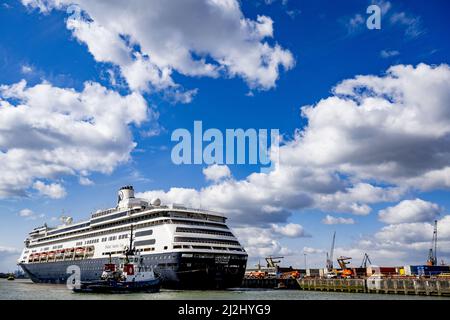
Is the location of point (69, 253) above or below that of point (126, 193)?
below

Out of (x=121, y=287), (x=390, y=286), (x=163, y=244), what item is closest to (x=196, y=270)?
(x=163, y=244)

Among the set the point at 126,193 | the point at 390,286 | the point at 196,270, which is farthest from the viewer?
the point at 126,193

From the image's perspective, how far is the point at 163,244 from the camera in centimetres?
6556

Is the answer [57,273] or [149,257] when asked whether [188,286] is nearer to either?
[149,257]

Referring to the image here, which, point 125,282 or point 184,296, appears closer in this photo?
point 184,296

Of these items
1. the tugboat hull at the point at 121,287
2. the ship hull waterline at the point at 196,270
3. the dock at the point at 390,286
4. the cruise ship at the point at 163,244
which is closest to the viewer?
the tugboat hull at the point at 121,287

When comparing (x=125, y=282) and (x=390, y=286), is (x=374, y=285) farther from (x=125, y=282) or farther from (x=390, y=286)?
(x=125, y=282)

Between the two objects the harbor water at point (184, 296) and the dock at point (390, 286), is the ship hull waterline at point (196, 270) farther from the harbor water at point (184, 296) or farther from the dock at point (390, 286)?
the dock at point (390, 286)

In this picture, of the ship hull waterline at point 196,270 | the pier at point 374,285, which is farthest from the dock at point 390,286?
the ship hull waterline at point 196,270

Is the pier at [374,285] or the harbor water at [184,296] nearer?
the harbor water at [184,296]

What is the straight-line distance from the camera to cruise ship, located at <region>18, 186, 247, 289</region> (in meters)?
61.6

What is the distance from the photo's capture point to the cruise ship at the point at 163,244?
61.6m

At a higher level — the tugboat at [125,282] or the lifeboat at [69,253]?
the lifeboat at [69,253]
